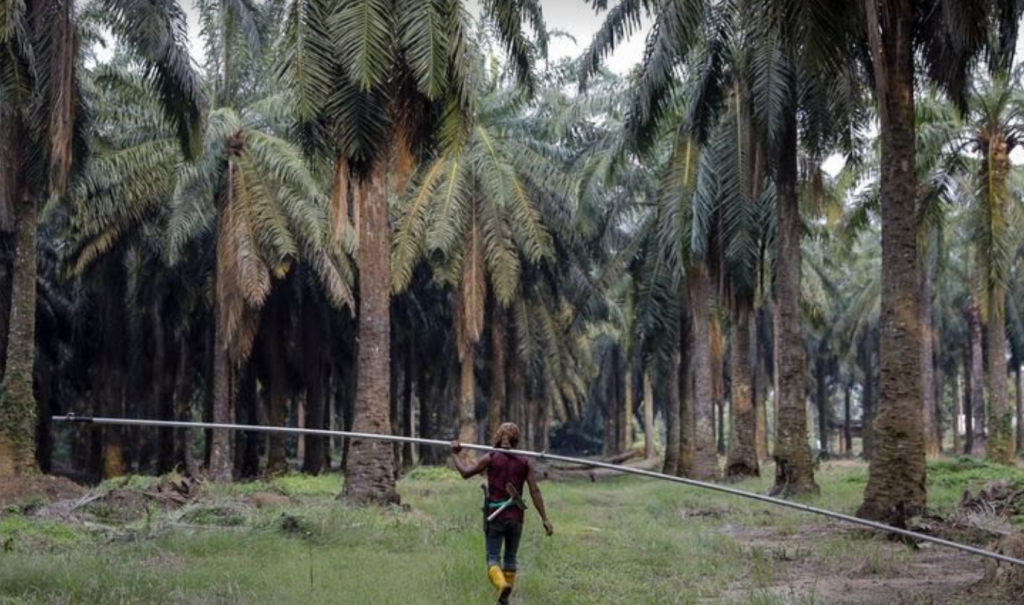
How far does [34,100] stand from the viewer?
19.0 metres

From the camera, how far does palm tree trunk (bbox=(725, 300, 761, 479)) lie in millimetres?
27844

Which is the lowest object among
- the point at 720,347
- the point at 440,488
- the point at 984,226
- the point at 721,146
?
the point at 440,488

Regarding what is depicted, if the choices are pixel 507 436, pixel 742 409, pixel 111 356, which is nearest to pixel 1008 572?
pixel 507 436

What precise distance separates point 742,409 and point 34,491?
15811 mm

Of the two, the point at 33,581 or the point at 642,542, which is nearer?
the point at 33,581

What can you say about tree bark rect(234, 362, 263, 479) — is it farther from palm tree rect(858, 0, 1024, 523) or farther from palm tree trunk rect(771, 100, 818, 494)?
palm tree rect(858, 0, 1024, 523)

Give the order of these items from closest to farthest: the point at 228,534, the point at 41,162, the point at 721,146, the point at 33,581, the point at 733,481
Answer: the point at 33,581 < the point at 228,534 < the point at 41,162 < the point at 721,146 < the point at 733,481

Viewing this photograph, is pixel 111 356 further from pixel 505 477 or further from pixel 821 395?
pixel 821 395

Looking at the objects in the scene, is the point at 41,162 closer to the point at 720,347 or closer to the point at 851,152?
the point at 851,152

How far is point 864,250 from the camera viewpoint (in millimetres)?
56312

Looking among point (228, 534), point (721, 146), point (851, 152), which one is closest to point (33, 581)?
point (228, 534)

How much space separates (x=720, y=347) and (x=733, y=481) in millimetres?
8425

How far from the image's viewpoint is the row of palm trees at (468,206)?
17.0 metres

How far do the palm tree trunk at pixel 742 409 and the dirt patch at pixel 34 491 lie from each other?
48.5ft
